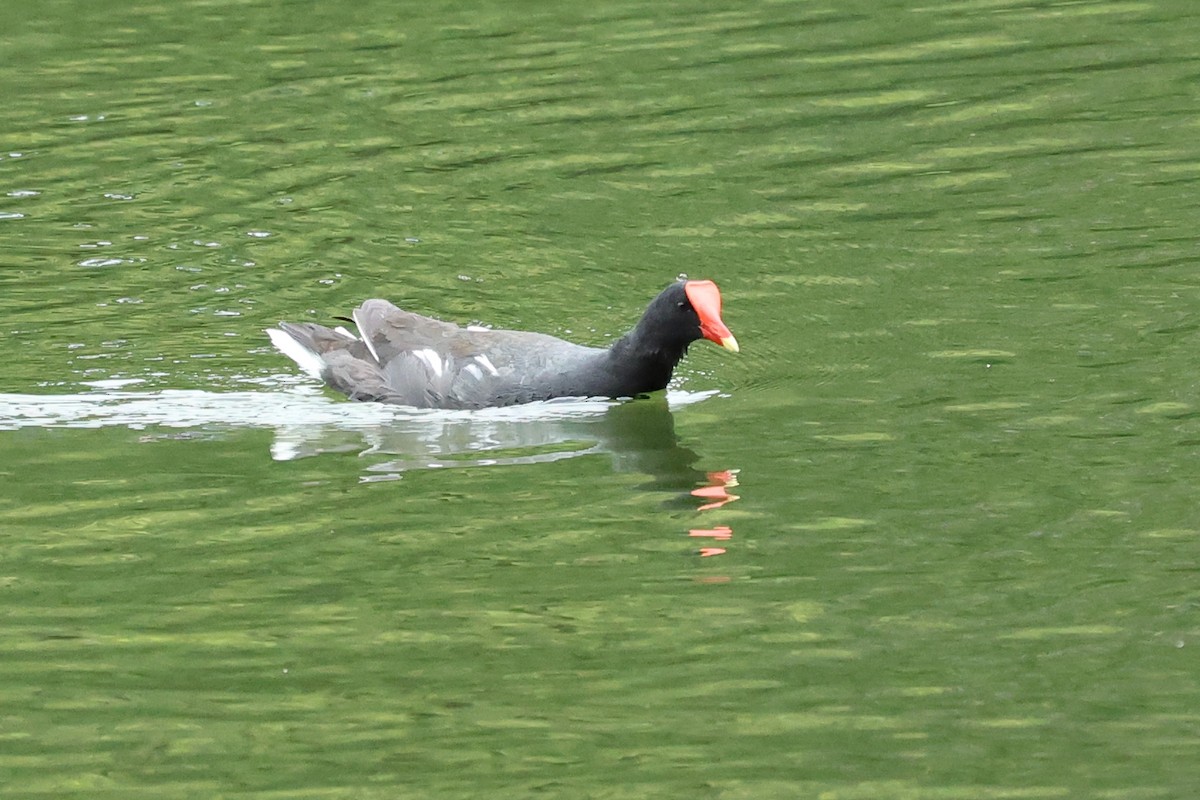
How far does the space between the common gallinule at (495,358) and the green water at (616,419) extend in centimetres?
17

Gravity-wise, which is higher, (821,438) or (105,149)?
(105,149)

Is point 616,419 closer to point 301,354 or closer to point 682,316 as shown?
point 682,316

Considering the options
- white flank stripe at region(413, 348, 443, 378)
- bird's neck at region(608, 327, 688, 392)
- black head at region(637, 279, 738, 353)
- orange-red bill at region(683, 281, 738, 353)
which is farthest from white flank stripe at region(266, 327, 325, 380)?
orange-red bill at region(683, 281, 738, 353)

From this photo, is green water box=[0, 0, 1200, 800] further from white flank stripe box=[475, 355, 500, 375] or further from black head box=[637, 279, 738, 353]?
black head box=[637, 279, 738, 353]

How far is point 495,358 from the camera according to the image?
33.2 ft

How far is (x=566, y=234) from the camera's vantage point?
12391mm

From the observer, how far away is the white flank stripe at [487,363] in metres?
10.1

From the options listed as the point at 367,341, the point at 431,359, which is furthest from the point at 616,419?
the point at 367,341

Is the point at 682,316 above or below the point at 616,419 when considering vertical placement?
above

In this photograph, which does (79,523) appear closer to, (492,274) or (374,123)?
(492,274)

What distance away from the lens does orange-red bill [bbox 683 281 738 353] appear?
966 centimetres

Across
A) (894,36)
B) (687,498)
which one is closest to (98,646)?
(687,498)

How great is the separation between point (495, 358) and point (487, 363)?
1.9 inches

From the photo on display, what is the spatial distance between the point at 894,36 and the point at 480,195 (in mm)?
4388
